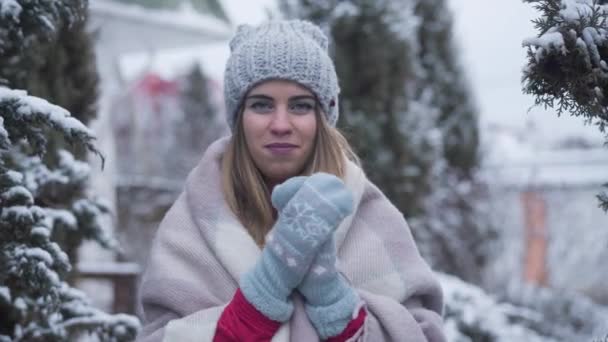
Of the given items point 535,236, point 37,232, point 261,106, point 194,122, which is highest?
point 261,106

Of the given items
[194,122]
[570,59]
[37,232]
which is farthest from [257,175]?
[194,122]

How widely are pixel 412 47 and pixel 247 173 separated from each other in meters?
4.76

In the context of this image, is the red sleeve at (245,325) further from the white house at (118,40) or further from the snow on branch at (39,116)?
the white house at (118,40)

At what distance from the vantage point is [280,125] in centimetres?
218

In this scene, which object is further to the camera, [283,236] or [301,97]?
[301,97]

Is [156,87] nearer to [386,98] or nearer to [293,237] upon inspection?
[386,98]

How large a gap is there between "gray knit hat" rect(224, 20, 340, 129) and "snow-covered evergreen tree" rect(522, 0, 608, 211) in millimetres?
676

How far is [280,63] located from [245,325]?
0.78m

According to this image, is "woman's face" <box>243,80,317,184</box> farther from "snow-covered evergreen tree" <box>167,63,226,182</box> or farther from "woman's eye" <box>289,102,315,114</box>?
"snow-covered evergreen tree" <box>167,63,226,182</box>

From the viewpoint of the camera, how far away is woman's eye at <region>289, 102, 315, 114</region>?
2244mm

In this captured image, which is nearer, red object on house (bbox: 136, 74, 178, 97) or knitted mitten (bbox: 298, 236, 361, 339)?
knitted mitten (bbox: 298, 236, 361, 339)

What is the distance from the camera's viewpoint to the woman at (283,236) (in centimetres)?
190

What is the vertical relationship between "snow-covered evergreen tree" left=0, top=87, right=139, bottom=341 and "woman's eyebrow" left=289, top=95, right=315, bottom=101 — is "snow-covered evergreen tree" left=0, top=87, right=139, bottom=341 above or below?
below

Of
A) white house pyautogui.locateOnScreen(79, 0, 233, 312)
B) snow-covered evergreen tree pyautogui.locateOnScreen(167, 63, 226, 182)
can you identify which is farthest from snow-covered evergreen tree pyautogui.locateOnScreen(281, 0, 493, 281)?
snow-covered evergreen tree pyautogui.locateOnScreen(167, 63, 226, 182)
